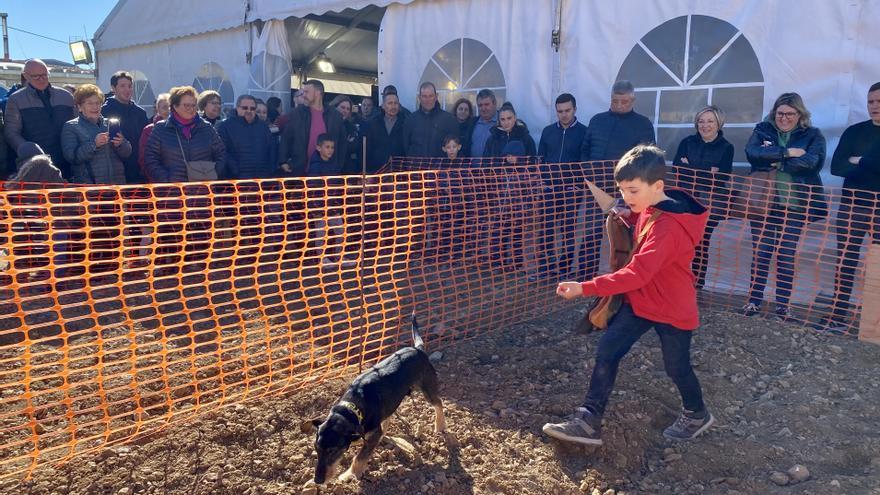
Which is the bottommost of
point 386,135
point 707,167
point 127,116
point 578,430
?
point 578,430

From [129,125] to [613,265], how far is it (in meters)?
6.04

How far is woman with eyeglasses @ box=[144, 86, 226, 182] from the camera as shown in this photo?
6.20 m

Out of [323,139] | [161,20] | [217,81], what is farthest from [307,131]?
[161,20]

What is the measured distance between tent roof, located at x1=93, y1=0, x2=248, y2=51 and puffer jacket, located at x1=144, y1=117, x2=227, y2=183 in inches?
177

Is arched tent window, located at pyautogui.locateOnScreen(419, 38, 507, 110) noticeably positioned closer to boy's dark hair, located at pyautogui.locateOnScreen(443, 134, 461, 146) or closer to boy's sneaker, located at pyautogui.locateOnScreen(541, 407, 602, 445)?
boy's dark hair, located at pyautogui.locateOnScreen(443, 134, 461, 146)

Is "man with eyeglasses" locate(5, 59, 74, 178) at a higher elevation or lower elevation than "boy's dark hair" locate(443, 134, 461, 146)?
higher

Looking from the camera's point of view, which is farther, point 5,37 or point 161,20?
point 5,37

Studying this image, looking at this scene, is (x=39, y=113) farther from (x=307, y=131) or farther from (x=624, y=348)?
(x=624, y=348)

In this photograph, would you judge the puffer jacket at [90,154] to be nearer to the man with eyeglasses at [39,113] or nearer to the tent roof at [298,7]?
the man with eyeglasses at [39,113]

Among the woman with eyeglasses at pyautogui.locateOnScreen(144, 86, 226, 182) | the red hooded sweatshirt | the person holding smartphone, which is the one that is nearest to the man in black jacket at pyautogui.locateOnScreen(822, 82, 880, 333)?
the red hooded sweatshirt

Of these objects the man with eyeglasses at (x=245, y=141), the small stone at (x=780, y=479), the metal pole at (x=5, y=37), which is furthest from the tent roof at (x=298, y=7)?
the metal pole at (x=5, y=37)

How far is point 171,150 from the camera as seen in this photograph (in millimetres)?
6223

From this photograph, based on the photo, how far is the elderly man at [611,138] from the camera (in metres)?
6.03

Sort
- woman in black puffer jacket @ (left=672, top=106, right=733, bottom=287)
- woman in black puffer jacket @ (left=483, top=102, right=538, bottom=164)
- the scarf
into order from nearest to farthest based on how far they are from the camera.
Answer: woman in black puffer jacket @ (left=672, top=106, right=733, bottom=287) < the scarf < woman in black puffer jacket @ (left=483, top=102, right=538, bottom=164)
